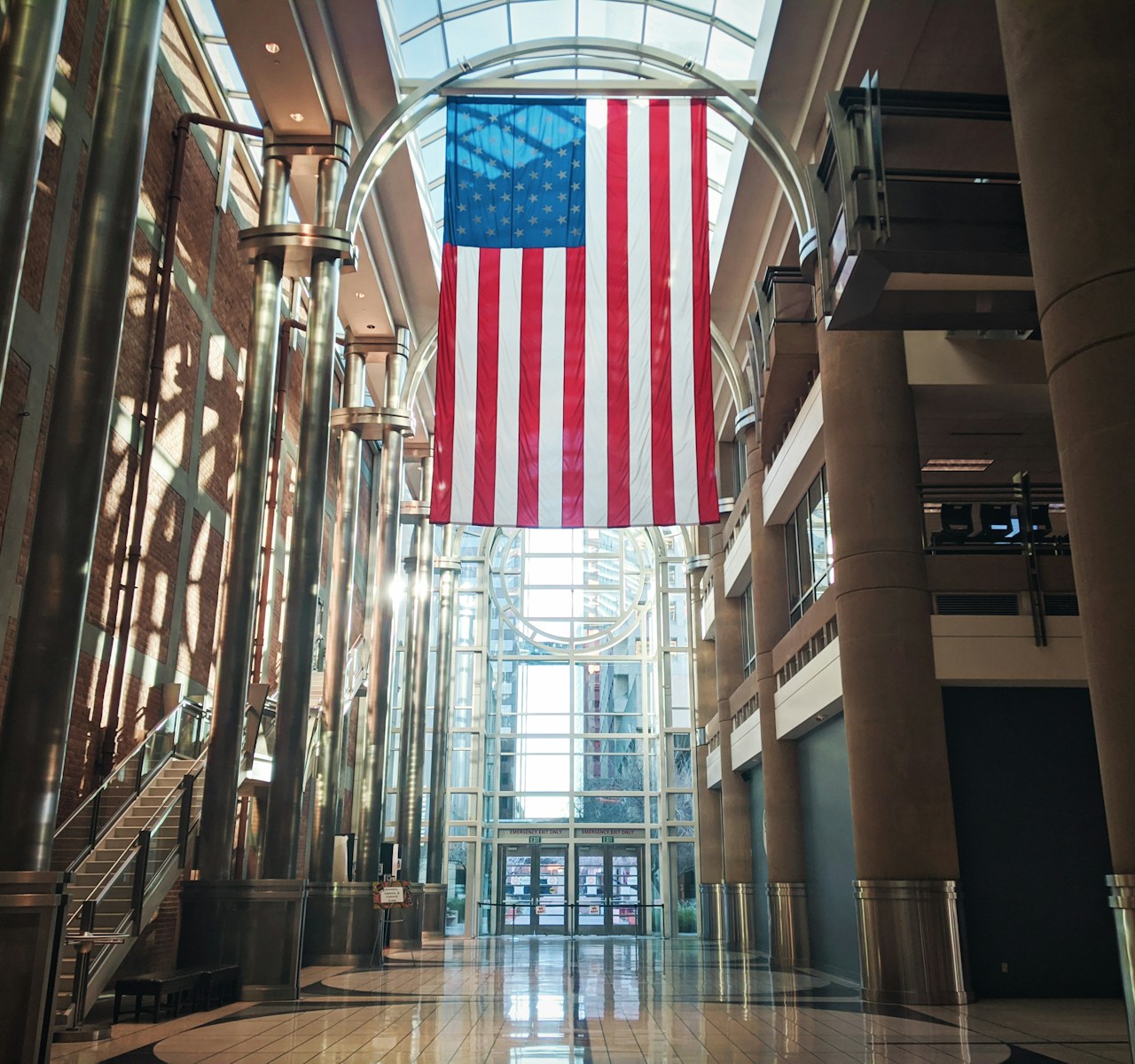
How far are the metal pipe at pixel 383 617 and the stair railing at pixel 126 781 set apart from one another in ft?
21.9

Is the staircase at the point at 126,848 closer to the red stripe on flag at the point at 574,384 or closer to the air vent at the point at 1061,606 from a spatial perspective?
the red stripe on flag at the point at 574,384

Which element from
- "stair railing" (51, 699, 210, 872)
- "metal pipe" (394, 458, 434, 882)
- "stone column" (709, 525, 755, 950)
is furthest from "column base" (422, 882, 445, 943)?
"stair railing" (51, 699, 210, 872)

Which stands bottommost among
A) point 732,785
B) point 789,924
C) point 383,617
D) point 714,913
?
point 714,913

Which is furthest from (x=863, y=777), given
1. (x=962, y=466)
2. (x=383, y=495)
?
(x=383, y=495)

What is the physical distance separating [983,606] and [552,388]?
6.27m

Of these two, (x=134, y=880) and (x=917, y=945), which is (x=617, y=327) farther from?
(x=134, y=880)

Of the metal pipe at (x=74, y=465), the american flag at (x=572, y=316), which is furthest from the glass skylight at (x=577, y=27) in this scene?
the metal pipe at (x=74, y=465)

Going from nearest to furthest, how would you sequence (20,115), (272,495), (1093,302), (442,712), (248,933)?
(1093,302), (20,115), (248,933), (272,495), (442,712)

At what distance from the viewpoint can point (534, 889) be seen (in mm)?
37094

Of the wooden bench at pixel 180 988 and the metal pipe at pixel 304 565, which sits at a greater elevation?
the metal pipe at pixel 304 565

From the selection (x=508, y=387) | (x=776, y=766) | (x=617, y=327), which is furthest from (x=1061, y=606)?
(x=776, y=766)

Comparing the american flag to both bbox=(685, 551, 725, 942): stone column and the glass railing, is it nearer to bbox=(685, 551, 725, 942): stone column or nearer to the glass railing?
→ the glass railing

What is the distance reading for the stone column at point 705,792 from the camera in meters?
30.6

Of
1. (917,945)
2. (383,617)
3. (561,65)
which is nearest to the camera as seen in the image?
(917,945)
